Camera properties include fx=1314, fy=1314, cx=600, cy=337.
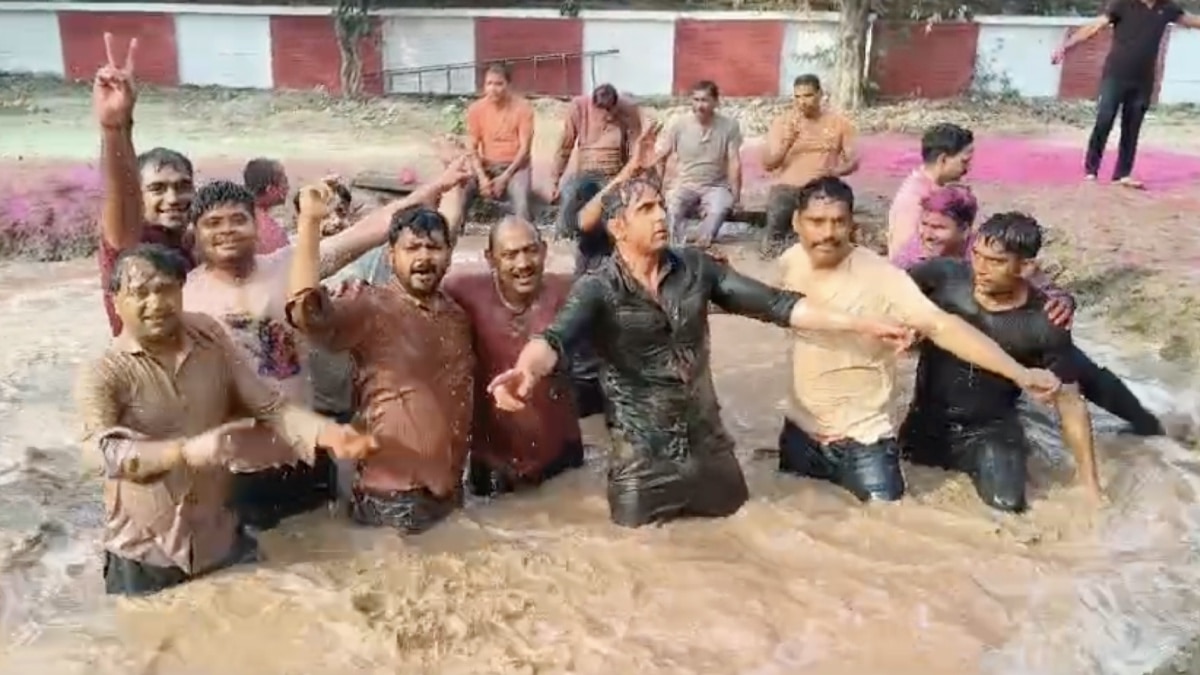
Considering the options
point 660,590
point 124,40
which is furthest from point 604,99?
point 124,40

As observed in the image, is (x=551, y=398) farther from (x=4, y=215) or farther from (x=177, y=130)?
(x=177, y=130)

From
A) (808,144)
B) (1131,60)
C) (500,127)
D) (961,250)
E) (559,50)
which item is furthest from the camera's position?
(559,50)

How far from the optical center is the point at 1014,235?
17.5ft

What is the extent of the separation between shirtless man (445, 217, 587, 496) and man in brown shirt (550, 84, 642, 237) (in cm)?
480

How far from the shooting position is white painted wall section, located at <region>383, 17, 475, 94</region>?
776 inches

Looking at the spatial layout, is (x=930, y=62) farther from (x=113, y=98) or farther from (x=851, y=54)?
(x=113, y=98)

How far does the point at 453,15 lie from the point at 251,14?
302 cm

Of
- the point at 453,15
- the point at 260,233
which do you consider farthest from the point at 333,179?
the point at 453,15

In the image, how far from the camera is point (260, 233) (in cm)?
560

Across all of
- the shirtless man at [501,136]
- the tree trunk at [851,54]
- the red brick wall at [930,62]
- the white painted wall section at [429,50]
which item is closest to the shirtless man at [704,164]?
the shirtless man at [501,136]

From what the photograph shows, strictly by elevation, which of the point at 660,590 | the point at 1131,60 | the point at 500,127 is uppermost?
the point at 1131,60

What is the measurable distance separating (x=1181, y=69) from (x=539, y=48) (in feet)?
30.8

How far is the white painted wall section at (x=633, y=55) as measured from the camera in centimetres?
→ 1955

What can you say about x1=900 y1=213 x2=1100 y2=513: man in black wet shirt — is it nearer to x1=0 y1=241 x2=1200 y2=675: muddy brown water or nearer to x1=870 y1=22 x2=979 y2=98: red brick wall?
x1=0 y1=241 x2=1200 y2=675: muddy brown water
